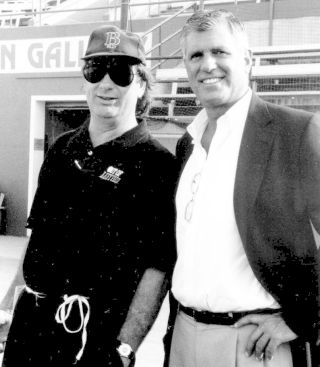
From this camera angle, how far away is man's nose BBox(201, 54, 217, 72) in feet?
7.06

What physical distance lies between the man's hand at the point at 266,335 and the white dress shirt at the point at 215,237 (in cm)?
4

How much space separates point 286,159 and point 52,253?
0.96 metres

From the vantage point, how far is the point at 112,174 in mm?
2191

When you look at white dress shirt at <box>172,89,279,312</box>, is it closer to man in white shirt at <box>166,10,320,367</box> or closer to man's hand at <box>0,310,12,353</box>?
man in white shirt at <box>166,10,320,367</box>

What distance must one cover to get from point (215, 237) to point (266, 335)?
1.25ft

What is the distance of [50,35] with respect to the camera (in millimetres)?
10961

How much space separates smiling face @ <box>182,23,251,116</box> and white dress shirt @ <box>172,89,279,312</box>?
0.19 feet

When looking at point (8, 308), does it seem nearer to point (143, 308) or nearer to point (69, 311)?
point (69, 311)

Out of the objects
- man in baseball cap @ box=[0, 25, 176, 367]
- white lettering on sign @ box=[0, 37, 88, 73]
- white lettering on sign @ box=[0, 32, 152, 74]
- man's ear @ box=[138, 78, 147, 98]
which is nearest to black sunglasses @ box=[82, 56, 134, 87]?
man in baseball cap @ box=[0, 25, 176, 367]

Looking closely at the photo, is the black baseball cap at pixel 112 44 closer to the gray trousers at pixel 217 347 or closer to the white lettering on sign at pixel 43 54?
the gray trousers at pixel 217 347

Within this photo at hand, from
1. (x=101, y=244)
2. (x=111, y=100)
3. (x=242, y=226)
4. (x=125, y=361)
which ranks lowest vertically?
(x=125, y=361)

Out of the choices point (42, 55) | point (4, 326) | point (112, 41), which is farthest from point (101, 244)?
point (42, 55)

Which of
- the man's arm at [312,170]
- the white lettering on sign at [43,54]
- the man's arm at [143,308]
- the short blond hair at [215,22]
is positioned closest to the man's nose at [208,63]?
the short blond hair at [215,22]

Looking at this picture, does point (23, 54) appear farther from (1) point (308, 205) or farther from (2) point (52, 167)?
(1) point (308, 205)
